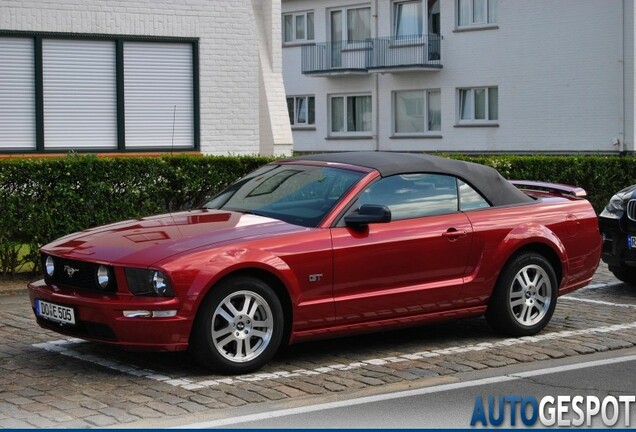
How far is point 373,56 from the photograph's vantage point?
4256 centimetres

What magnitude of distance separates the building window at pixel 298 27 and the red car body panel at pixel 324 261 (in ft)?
117

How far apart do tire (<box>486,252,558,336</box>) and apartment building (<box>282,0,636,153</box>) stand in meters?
25.4

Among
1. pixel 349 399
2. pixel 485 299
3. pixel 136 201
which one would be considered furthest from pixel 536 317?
pixel 136 201

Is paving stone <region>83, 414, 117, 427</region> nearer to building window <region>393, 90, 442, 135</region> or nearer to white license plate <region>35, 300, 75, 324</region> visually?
white license plate <region>35, 300, 75, 324</region>

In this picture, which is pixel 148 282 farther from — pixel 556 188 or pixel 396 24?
pixel 396 24

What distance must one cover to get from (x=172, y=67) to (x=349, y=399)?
11.4 m

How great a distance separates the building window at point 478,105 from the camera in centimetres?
3900

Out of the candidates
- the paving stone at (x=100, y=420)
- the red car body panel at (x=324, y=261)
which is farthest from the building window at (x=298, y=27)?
the paving stone at (x=100, y=420)

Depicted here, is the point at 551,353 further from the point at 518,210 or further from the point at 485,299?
the point at 518,210

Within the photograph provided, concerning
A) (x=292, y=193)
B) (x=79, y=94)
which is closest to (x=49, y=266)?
(x=292, y=193)

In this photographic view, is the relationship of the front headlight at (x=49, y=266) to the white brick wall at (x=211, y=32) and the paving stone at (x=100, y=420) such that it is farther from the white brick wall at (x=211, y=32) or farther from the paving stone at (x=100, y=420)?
the white brick wall at (x=211, y=32)

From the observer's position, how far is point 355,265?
29.2ft

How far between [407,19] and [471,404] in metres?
35.5

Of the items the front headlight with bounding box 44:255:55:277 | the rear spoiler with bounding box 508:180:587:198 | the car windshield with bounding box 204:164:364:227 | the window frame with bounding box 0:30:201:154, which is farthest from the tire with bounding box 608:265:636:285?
the window frame with bounding box 0:30:201:154
